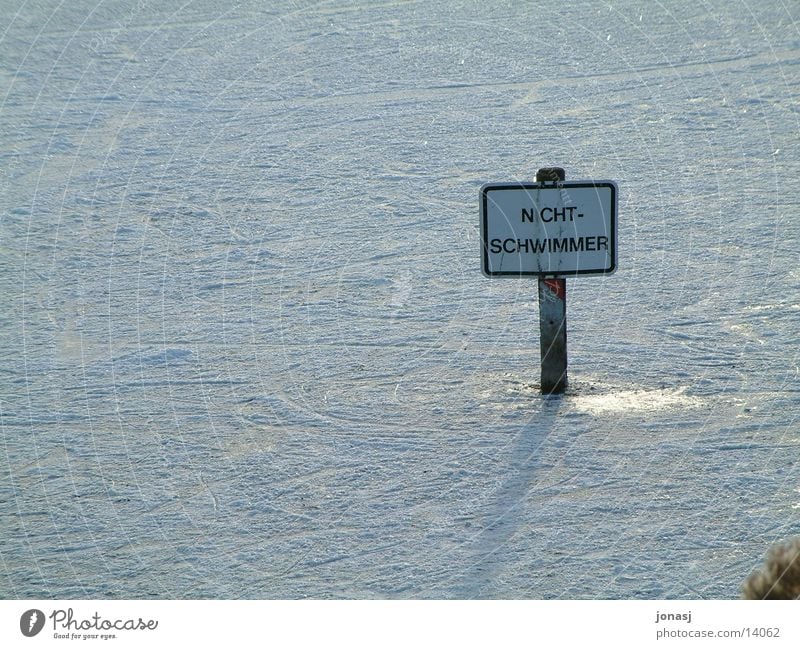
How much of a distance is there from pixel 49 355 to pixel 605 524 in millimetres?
2776

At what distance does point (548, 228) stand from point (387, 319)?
135 centimetres

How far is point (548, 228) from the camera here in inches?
171

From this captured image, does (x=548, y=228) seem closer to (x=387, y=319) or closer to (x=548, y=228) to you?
(x=548, y=228)

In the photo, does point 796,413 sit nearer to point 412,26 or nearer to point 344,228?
point 344,228

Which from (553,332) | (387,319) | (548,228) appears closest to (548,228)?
(548,228)

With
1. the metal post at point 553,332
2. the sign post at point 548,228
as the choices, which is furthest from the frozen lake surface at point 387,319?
the sign post at point 548,228

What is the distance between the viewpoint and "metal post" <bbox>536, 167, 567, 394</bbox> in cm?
447

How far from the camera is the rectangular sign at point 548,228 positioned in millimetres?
4305

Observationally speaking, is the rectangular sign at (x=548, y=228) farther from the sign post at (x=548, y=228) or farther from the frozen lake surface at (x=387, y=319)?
the frozen lake surface at (x=387, y=319)

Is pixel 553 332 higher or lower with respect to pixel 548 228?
lower

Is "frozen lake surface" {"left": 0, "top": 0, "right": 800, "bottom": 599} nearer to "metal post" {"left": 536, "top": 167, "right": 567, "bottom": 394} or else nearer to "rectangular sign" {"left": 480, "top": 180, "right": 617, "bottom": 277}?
"metal post" {"left": 536, "top": 167, "right": 567, "bottom": 394}

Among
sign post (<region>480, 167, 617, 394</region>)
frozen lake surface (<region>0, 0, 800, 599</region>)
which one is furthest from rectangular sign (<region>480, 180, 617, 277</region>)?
frozen lake surface (<region>0, 0, 800, 599</region>)

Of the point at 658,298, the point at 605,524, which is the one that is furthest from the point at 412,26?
the point at 605,524

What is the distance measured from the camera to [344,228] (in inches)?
264
